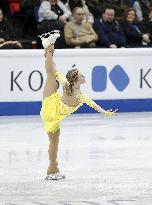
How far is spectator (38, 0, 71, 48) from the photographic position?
15867 mm

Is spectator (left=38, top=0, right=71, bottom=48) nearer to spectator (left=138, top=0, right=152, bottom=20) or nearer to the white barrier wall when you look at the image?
the white barrier wall

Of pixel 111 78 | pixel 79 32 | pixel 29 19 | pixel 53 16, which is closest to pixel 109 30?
pixel 79 32

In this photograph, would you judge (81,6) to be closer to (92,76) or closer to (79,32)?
(79,32)

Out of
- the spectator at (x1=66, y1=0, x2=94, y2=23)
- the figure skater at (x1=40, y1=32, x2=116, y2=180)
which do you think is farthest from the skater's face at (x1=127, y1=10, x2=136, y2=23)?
the figure skater at (x1=40, y1=32, x2=116, y2=180)

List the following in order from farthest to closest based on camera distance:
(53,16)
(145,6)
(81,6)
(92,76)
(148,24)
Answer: (145,6)
(148,24)
(81,6)
(53,16)
(92,76)

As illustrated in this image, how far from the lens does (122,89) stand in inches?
606

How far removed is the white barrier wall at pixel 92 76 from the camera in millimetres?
14508

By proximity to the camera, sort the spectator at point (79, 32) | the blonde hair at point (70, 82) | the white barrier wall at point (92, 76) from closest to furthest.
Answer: the blonde hair at point (70, 82) → the white barrier wall at point (92, 76) → the spectator at point (79, 32)

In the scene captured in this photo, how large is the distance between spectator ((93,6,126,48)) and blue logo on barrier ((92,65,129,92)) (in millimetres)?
897

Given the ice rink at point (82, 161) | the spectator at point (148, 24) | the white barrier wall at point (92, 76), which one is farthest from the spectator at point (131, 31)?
the ice rink at point (82, 161)

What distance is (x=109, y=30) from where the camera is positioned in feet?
54.0

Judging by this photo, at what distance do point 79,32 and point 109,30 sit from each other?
0.68 metres

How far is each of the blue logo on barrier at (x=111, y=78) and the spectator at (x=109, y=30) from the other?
90 centimetres

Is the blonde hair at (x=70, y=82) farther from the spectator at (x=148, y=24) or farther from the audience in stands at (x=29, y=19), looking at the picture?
the spectator at (x=148, y=24)
